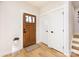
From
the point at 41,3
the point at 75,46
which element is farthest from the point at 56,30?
the point at 41,3

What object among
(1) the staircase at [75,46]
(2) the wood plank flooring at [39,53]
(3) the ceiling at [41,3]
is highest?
(3) the ceiling at [41,3]

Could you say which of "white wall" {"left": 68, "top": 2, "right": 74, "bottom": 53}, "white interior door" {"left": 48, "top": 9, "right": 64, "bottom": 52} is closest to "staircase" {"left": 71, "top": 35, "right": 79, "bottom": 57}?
"white wall" {"left": 68, "top": 2, "right": 74, "bottom": 53}

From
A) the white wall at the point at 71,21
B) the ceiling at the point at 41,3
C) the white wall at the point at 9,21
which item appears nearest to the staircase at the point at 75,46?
the white wall at the point at 71,21

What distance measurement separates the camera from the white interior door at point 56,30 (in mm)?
1628

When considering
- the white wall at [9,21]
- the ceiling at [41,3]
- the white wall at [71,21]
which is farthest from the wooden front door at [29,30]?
the white wall at [71,21]

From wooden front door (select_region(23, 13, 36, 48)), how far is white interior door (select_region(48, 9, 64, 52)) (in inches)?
11.4

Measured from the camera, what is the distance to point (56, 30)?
1.69m

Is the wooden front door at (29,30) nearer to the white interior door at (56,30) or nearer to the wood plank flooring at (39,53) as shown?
the wood plank flooring at (39,53)

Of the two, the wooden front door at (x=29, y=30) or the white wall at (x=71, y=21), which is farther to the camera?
the wooden front door at (x=29, y=30)

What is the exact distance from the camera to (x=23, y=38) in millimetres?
1712

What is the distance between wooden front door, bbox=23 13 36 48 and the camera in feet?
5.63

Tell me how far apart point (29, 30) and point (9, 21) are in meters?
0.38

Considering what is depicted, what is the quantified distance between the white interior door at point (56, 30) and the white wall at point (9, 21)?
1.49 feet

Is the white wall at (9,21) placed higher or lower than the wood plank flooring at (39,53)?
higher
